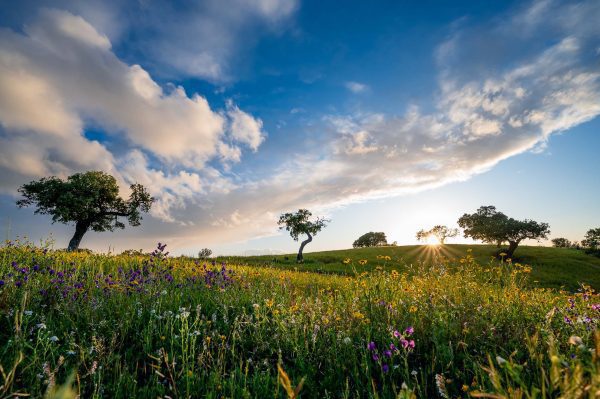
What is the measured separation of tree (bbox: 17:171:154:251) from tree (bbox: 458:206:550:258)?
50400mm

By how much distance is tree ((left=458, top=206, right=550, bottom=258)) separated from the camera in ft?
156

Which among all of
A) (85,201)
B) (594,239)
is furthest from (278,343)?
(594,239)

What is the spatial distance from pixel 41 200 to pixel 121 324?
39.8m

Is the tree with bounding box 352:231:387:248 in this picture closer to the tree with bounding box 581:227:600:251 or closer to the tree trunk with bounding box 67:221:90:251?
the tree with bounding box 581:227:600:251

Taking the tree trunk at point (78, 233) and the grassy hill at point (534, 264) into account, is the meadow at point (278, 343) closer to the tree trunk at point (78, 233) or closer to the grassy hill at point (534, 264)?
the grassy hill at point (534, 264)

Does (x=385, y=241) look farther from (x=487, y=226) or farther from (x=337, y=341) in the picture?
(x=337, y=341)

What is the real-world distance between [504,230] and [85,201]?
2218 inches

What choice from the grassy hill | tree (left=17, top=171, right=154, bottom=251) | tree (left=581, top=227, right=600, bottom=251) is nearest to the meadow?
the grassy hill

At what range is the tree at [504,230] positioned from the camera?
47.7 m

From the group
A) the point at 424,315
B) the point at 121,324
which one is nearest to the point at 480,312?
the point at 424,315

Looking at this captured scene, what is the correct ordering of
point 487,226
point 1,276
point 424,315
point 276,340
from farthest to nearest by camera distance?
point 487,226 < point 1,276 < point 424,315 < point 276,340

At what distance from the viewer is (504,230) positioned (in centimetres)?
4844

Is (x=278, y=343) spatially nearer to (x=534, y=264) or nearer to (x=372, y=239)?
(x=534, y=264)

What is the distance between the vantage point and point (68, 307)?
507cm
